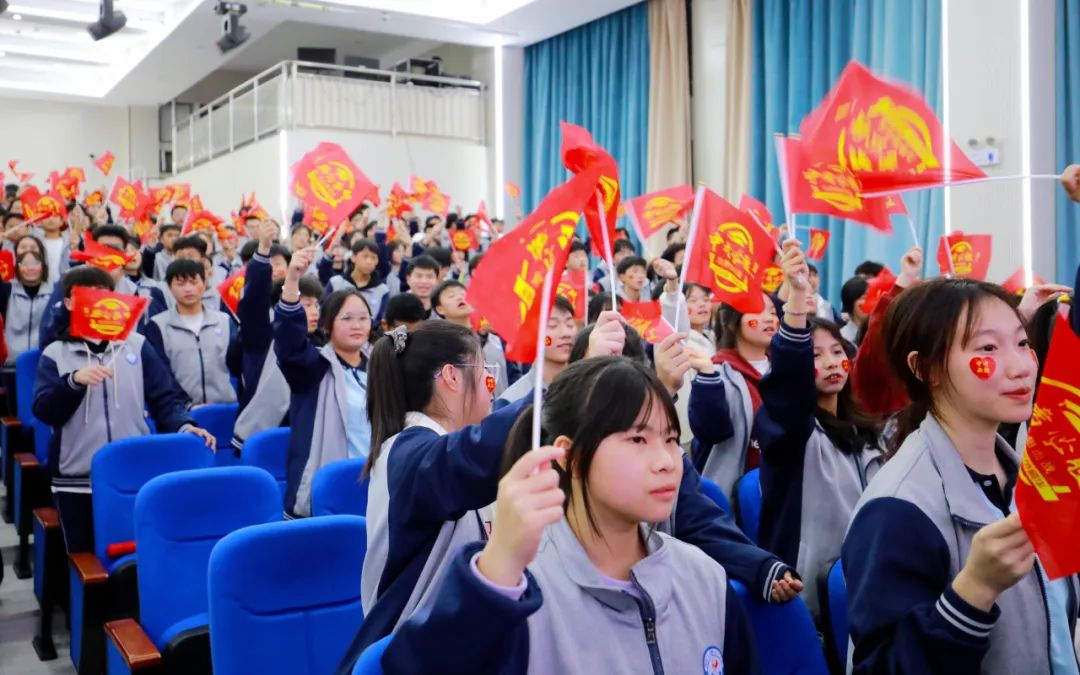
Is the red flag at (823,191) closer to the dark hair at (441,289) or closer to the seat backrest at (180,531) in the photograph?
the seat backrest at (180,531)

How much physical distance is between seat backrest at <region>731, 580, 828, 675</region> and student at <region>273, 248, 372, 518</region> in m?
1.58

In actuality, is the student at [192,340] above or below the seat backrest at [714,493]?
above

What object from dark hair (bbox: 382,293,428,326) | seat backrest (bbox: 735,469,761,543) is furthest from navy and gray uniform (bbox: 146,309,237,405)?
seat backrest (bbox: 735,469,761,543)

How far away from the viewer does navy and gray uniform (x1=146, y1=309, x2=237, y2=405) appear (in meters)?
4.33

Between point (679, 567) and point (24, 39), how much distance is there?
12236 millimetres

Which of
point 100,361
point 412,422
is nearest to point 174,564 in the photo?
point 412,422

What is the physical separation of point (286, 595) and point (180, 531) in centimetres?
58

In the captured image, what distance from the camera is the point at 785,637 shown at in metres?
1.71

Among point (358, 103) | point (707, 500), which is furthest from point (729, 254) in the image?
point (358, 103)

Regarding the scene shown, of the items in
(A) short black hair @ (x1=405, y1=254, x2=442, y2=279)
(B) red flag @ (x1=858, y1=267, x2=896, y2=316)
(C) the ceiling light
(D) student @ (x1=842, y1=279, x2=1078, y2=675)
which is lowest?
(D) student @ (x1=842, y1=279, x2=1078, y2=675)

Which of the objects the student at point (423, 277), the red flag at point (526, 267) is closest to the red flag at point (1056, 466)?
the red flag at point (526, 267)

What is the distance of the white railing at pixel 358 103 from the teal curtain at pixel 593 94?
0.76 metres

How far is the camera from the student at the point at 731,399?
8.48 feet

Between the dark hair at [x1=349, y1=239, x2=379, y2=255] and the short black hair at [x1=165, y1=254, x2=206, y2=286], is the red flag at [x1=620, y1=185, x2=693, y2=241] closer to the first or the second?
the dark hair at [x1=349, y1=239, x2=379, y2=255]
